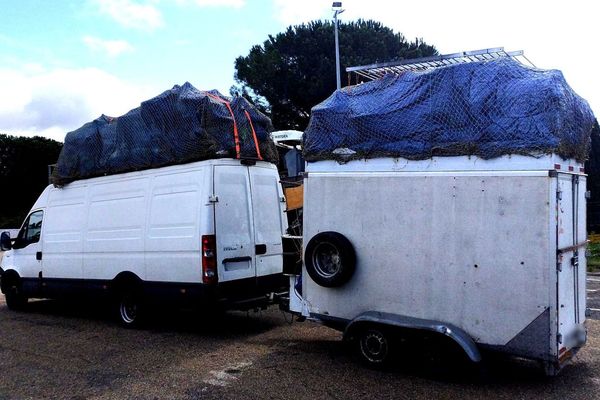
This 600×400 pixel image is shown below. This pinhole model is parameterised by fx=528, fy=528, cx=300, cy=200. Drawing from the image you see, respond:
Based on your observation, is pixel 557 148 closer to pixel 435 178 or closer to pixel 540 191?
pixel 540 191

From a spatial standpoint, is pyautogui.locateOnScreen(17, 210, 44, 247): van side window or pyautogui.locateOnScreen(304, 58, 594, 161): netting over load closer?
pyautogui.locateOnScreen(304, 58, 594, 161): netting over load

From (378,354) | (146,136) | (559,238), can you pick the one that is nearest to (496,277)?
(559,238)

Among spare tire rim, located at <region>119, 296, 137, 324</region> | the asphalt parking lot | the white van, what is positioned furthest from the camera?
spare tire rim, located at <region>119, 296, 137, 324</region>

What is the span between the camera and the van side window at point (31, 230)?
381 inches

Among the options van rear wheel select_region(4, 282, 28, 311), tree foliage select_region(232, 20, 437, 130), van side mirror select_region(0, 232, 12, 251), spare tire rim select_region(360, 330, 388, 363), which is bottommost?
van rear wheel select_region(4, 282, 28, 311)

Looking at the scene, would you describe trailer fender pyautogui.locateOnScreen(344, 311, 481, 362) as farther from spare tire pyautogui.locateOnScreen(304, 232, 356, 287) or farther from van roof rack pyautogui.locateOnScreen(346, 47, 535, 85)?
van roof rack pyautogui.locateOnScreen(346, 47, 535, 85)

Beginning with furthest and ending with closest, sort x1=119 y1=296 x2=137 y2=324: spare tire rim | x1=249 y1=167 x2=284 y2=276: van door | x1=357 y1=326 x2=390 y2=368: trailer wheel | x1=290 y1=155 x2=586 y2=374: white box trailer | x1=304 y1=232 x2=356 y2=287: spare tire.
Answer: x1=119 y1=296 x2=137 y2=324: spare tire rim
x1=249 y1=167 x2=284 y2=276: van door
x1=304 y1=232 x2=356 y2=287: spare tire
x1=357 y1=326 x2=390 y2=368: trailer wheel
x1=290 y1=155 x2=586 y2=374: white box trailer

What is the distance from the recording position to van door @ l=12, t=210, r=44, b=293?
31.5 ft

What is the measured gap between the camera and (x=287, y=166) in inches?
388

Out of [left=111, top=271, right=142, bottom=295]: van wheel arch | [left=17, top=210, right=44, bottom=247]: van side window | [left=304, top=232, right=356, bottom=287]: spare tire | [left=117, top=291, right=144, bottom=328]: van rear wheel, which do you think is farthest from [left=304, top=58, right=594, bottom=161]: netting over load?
[left=17, top=210, right=44, bottom=247]: van side window

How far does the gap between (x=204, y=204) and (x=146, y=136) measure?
1.83 m

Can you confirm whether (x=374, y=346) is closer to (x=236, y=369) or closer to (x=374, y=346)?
(x=374, y=346)

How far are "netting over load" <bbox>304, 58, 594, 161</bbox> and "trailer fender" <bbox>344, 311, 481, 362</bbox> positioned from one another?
1.64 meters

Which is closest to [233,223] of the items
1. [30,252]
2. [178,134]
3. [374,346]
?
[178,134]
